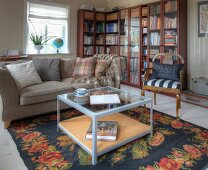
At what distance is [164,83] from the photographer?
9.61 ft

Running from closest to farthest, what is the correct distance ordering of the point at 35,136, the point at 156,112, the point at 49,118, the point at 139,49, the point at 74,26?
the point at 35,136
the point at 49,118
the point at 156,112
the point at 139,49
the point at 74,26

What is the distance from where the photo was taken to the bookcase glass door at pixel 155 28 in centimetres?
398

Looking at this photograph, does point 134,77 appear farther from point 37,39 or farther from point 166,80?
point 37,39

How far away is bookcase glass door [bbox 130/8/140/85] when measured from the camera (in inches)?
174

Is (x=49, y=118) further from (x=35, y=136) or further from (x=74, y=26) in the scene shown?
(x=74, y=26)

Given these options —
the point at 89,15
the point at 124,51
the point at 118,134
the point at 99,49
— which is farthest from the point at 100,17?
the point at 118,134

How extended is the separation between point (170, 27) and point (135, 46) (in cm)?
99

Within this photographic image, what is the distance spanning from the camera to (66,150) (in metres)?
1.85

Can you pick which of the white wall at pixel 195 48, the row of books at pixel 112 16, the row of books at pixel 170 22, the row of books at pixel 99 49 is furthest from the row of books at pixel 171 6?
the row of books at pixel 99 49

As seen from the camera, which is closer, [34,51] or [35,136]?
[35,136]

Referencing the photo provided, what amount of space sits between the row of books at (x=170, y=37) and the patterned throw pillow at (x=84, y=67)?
1.53 metres

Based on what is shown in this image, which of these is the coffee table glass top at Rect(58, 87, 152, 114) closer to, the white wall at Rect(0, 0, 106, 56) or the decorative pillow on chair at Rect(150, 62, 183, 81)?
the decorative pillow on chair at Rect(150, 62, 183, 81)

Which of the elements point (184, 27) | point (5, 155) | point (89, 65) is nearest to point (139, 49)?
point (184, 27)

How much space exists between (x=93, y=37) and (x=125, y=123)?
337cm
